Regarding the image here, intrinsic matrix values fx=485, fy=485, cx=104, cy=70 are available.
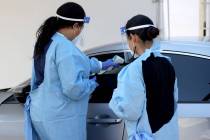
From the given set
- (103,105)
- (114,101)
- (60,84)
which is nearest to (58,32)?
(60,84)

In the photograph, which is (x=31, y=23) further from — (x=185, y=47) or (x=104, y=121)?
(x=185, y=47)

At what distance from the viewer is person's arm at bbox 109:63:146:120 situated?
2725mm

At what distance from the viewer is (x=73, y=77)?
3.31 meters

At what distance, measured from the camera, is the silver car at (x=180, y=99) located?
333cm

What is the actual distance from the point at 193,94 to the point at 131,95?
0.83 metres

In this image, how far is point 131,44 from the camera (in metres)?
2.89

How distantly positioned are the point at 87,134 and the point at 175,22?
437 cm

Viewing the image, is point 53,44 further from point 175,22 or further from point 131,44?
point 175,22

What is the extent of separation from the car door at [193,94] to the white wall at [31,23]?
13.7ft

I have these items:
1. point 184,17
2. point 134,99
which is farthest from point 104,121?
point 184,17

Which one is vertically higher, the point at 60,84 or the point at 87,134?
the point at 60,84

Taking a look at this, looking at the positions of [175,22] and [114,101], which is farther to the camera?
[175,22]

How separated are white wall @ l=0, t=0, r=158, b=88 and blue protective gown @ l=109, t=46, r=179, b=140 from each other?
4.89m

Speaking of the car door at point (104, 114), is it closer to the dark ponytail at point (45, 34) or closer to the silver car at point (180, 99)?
the silver car at point (180, 99)
